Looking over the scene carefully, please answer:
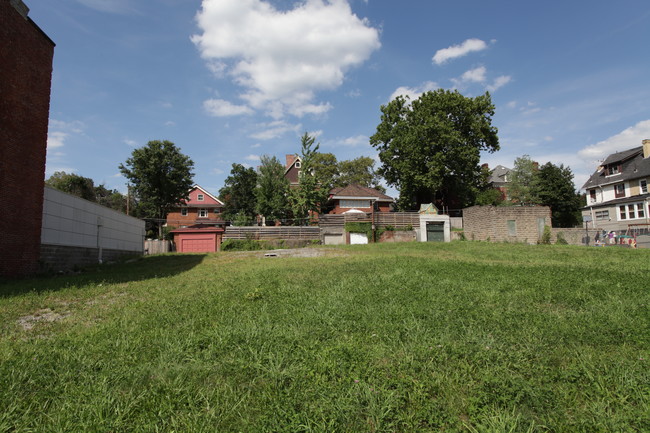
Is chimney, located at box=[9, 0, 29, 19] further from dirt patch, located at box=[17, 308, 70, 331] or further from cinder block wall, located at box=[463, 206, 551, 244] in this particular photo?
cinder block wall, located at box=[463, 206, 551, 244]

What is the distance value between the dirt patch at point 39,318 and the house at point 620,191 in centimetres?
4659

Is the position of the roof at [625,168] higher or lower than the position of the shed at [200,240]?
higher

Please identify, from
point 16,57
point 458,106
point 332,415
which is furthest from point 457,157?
point 332,415

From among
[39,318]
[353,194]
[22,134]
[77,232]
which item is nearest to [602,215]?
[353,194]

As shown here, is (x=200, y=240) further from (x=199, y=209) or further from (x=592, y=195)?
(x=592, y=195)

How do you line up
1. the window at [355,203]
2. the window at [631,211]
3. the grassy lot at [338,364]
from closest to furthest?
the grassy lot at [338,364] < the window at [631,211] < the window at [355,203]

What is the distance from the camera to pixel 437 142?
1527 inches

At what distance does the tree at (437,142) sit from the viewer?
3850 cm

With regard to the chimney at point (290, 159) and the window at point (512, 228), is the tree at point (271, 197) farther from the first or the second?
the window at point (512, 228)

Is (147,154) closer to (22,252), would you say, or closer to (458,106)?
(22,252)

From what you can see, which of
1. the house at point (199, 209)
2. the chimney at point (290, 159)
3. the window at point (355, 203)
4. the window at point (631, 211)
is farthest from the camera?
the chimney at point (290, 159)

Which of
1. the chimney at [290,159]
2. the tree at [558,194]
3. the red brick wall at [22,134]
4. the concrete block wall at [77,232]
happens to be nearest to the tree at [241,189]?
the chimney at [290,159]

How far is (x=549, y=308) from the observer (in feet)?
16.6

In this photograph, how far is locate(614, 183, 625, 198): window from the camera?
3972 cm
